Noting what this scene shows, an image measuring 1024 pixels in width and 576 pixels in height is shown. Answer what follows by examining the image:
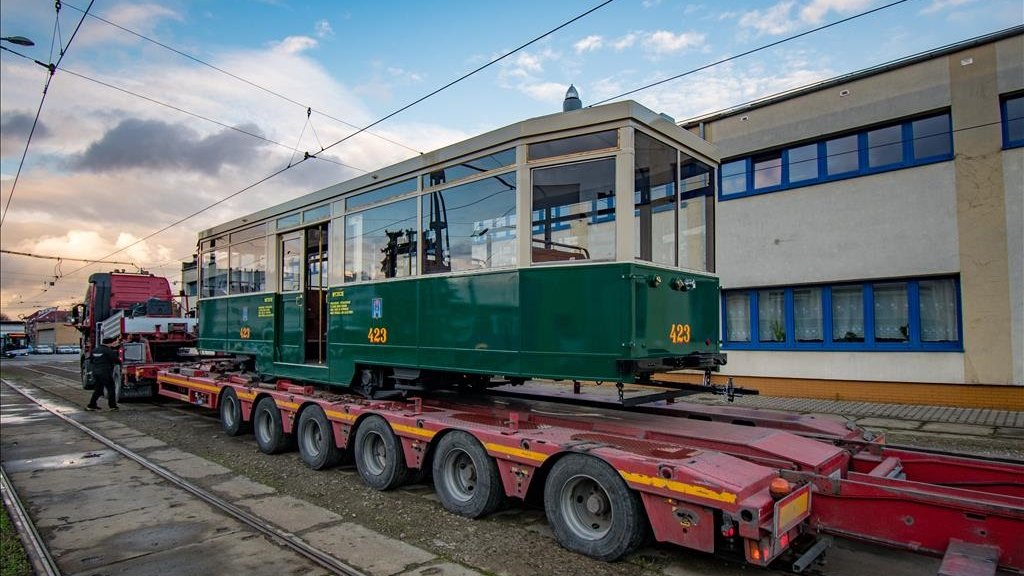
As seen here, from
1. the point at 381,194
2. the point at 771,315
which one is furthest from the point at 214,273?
the point at 771,315

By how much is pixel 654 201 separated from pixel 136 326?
13.9 m

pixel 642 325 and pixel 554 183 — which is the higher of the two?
pixel 554 183

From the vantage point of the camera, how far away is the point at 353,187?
7496mm

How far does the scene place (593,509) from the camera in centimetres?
459

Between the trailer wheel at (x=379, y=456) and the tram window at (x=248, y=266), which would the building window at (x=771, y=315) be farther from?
the tram window at (x=248, y=266)

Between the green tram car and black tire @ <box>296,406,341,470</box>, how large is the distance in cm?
56

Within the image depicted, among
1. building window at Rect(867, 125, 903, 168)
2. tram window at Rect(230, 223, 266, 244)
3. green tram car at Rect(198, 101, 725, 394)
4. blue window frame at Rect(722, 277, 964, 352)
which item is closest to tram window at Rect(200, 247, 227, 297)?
tram window at Rect(230, 223, 266, 244)

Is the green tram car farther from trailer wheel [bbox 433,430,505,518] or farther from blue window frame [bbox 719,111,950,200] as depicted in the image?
blue window frame [bbox 719,111,950,200]

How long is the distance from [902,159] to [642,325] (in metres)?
10.5

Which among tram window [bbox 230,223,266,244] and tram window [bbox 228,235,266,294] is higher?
tram window [bbox 230,223,266,244]

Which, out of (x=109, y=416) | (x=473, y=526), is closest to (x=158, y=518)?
(x=473, y=526)

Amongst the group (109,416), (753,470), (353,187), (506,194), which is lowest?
(109,416)

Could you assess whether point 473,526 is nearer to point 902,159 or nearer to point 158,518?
point 158,518

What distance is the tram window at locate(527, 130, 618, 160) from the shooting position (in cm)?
502
